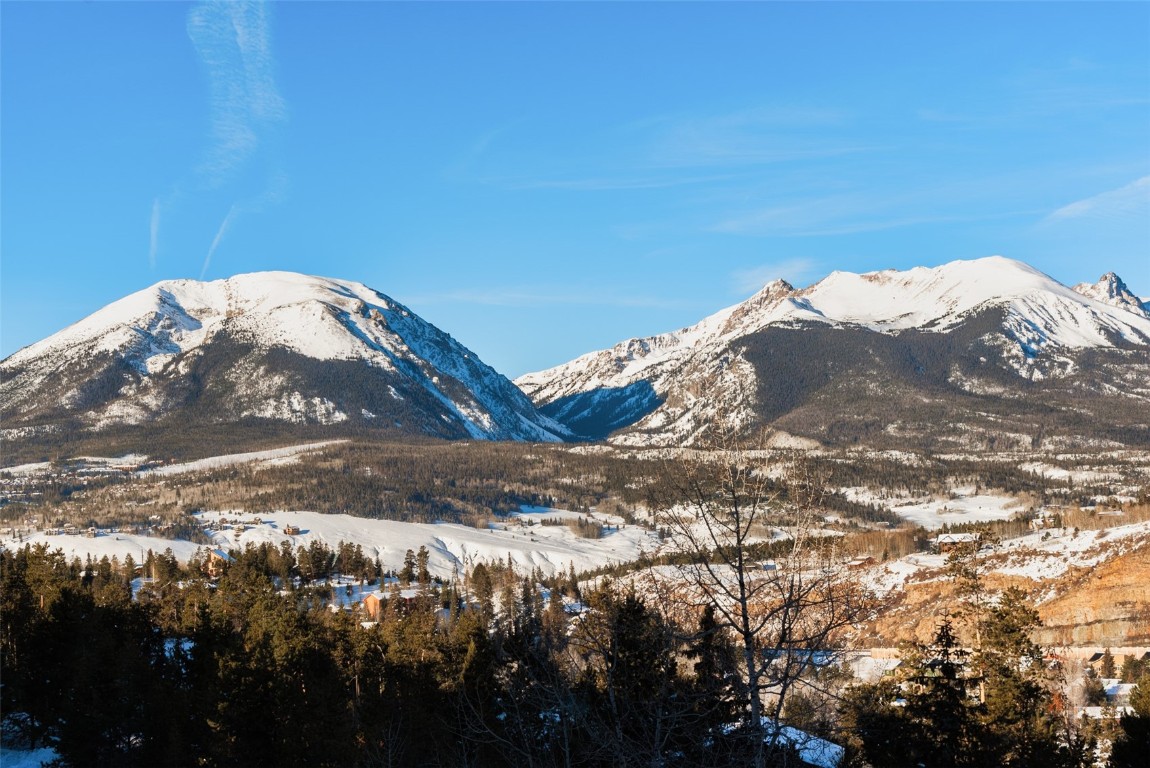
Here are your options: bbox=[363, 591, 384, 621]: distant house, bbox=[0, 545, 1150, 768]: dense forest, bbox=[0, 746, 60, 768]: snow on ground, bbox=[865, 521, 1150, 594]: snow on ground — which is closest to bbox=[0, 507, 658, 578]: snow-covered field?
bbox=[865, 521, 1150, 594]: snow on ground

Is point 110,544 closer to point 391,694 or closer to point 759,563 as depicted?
point 391,694

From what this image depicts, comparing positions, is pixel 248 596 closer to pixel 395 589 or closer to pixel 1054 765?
pixel 1054 765

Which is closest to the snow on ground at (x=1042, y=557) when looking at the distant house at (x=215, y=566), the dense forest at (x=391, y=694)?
the dense forest at (x=391, y=694)

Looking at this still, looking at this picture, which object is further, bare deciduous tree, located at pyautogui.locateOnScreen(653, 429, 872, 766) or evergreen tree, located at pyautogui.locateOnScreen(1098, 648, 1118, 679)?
evergreen tree, located at pyautogui.locateOnScreen(1098, 648, 1118, 679)

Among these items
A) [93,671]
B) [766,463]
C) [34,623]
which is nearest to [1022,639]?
[766,463]

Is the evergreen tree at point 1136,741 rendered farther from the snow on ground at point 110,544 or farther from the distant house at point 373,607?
the snow on ground at point 110,544

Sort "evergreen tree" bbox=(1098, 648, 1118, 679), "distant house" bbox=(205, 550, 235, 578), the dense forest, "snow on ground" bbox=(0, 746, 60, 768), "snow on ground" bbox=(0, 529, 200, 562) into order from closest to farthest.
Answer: the dense forest, "snow on ground" bbox=(0, 746, 60, 768), "evergreen tree" bbox=(1098, 648, 1118, 679), "distant house" bbox=(205, 550, 235, 578), "snow on ground" bbox=(0, 529, 200, 562)

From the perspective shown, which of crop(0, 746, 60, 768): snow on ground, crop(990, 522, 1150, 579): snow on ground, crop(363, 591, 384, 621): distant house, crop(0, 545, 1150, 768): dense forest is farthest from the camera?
crop(363, 591, 384, 621): distant house

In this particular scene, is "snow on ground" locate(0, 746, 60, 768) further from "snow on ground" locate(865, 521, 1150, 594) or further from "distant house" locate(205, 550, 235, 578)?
"snow on ground" locate(865, 521, 1150, 594)

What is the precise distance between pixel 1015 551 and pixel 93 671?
11072cm

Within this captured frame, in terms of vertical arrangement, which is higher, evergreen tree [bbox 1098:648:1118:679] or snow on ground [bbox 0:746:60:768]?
snow on ground [bbox 0:746:60:768]

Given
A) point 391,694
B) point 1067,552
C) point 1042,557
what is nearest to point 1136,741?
point 391,694

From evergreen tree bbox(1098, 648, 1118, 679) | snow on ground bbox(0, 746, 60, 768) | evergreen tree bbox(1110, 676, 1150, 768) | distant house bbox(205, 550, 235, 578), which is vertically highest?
distant house bbox(205, 550, 235, 578)

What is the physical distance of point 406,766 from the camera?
37.5m
